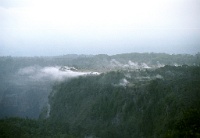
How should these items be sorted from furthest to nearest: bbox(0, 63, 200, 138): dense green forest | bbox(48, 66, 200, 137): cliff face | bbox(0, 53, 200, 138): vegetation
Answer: bbox(0, 63, 200, 138): dense green forest, bbox(0, 53, 200, 138): vegetation, bbox(48, 66, 200, 137): cliff face

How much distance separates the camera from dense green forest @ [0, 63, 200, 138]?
4235 inches

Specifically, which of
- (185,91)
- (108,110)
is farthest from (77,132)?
(185,91)

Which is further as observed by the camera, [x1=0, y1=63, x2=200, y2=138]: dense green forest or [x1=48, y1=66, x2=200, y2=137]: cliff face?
[x1=0, y1=63, x2=200, y2=138]: dense green forest

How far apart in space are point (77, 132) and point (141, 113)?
25.8m

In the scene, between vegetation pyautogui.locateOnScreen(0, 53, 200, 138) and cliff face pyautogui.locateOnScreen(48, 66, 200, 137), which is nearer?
cliff face pyautogui.locateOnScreen(48, 66, 200, 137)

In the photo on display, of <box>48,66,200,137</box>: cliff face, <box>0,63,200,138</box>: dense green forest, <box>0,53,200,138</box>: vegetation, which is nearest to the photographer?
<box>48,66,200,137</box>: cliff face

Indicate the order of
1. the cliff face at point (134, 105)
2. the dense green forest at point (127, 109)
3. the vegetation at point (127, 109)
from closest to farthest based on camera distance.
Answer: the cliff face at point (134, 105) < the vegetation at point (127, 109) < the dense green forest at point (127, 109)

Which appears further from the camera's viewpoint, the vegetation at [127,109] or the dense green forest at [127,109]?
the dense green forest at [127,109]

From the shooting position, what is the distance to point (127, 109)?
13962 cm

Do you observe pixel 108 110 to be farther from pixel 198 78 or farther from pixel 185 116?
pixel 185 116

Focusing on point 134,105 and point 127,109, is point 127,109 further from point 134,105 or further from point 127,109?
point 134,105

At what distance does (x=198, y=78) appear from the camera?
5340 inches

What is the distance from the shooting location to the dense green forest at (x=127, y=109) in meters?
108

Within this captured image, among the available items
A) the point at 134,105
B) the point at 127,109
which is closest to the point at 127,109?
the point at 127,109
